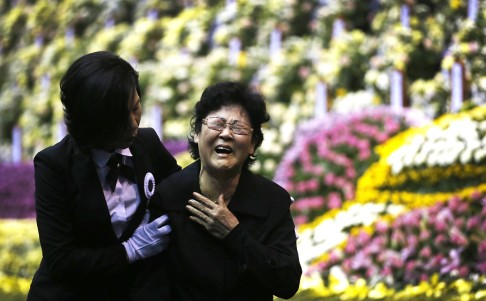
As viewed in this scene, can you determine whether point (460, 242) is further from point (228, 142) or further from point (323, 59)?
point (323, 59)

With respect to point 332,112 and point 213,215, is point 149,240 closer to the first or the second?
point 213,215

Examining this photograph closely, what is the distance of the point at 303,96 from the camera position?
29.4 feet

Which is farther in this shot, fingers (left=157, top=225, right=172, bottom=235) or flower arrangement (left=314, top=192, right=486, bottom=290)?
flower arrangement (left=314, top=192, right=486, bottom=290)

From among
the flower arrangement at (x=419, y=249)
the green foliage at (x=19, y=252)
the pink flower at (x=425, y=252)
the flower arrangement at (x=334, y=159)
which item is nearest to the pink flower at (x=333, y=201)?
the flower arrangement at (x=334, y=159)

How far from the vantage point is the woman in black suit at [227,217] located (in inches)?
A: 81.6

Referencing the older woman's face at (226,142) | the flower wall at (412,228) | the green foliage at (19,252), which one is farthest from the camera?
the green foliage at (19,252)

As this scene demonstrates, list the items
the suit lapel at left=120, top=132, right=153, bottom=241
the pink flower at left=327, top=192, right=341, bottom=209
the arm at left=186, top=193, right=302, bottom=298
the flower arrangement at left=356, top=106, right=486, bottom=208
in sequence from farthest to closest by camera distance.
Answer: the pink flower at left=327, top=192, right=341, bottom=209 < the flower arrangement at left=356, top=106, right=486, bottom=208 < the suit lapel at left=120, top=132, right=153, bottom=241 < the arm at left=186, top=193, right=302, bottom=298

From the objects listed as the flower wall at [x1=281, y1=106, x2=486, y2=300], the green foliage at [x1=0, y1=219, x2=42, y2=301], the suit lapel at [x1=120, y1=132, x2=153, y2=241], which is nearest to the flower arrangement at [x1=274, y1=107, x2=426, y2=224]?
the flower wall at [x1=281, y1=106, x2=486, y2=300]

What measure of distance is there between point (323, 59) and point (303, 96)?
50 centimetres

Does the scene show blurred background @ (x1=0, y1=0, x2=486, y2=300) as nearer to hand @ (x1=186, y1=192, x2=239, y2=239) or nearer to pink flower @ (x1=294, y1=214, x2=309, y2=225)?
pink flower @ (x1=294, y1=214, x2=309, y2=225)

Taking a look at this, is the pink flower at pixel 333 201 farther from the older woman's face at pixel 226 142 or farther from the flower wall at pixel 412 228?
the older woman's face at pixel 226 142

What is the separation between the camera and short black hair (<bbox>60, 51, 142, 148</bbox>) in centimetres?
204

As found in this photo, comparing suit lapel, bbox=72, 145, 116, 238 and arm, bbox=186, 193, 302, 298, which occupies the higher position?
suit lapel, bbox=72, 145, 116, 238

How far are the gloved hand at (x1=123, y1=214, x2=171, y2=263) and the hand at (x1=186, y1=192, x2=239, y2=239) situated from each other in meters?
0.09
